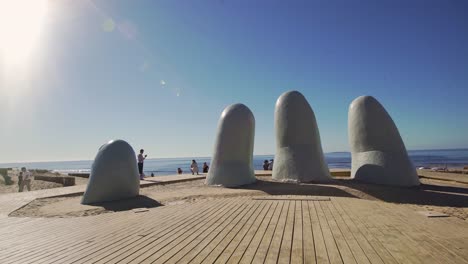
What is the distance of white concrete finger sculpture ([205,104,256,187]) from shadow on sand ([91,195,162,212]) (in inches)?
177

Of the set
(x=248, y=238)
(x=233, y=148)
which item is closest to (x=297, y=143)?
(x=233, y=148)

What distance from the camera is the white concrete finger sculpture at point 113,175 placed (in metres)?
11.0

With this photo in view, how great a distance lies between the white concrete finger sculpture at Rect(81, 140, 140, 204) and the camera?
1097cm

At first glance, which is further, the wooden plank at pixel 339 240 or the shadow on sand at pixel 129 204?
the shadow on sand at pixel 129 204

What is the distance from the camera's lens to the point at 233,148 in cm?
1540

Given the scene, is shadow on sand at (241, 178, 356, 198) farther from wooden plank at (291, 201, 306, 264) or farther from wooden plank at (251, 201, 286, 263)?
wooden plank at (291, 201, 306, 264)

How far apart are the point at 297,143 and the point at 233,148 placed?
10.3 ft

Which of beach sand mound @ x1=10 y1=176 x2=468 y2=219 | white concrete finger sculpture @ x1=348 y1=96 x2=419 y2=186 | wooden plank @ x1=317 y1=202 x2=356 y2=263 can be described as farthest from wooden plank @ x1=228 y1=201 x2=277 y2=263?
white concrete finger sculpture @ x1=348 y1=96 x2=419 y2=186

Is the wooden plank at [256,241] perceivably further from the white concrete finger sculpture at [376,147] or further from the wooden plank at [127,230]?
the white concrete finger sculpture at [376,147]

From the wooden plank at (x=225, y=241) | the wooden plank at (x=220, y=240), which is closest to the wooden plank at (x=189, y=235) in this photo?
the wooden plank at (x=220, y=240)

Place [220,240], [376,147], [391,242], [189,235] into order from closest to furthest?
1. [391,242]
2. [220,240]
3. [189,235]
4. [376,147]

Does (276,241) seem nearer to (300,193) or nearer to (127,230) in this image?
(127,230)

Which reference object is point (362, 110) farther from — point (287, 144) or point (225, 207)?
point (225, 207)

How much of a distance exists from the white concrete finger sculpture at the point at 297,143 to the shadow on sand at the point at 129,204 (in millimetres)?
6841
